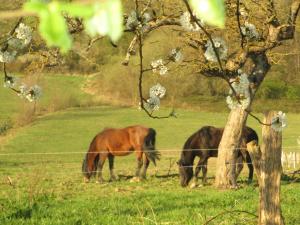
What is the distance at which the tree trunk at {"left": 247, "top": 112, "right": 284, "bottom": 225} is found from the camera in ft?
15.8

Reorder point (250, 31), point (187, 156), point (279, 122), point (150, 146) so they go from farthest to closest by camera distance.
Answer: point (150, 146), point (187, 156), point (279, 122), point (250, 31)

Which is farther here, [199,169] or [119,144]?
[119,144]

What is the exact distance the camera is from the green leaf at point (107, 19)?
0.74 m

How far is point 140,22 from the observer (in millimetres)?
3848

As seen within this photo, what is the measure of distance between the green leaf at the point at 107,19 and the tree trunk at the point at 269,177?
410cm

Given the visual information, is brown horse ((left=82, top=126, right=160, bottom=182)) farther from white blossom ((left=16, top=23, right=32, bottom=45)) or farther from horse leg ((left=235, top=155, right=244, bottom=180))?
white blossom ((left=16, top=23, right=32, bottom=45))

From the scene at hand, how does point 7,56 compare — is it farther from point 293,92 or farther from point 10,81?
point 293,92

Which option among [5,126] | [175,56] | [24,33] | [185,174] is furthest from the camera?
[5,126]

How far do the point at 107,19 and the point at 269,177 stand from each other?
14.3 feet

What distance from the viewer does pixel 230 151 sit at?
43.1 feet

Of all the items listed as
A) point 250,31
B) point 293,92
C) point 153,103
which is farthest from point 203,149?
point 293,92

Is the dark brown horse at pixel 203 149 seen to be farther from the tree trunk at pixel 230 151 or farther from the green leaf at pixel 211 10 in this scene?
the green leaf at pixel 211 10

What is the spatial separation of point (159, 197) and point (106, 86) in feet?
117

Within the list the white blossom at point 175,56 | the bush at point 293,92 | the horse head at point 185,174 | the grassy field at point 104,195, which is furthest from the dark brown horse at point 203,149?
the bush at point 293,92
